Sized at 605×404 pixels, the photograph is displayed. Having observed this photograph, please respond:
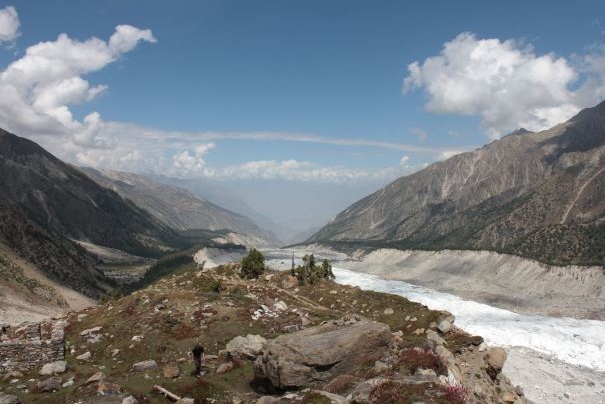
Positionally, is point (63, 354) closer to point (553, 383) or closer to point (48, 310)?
point (48, 310)

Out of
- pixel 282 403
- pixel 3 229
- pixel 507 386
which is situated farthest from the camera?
pixel 3 229

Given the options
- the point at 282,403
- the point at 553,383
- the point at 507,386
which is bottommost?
the point at 553,383

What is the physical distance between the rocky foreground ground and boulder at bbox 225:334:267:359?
0.25 feet

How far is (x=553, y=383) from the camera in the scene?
8362 centimetres

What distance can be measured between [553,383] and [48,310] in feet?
316

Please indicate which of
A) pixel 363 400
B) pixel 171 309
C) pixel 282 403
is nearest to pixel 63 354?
pixel 171 309

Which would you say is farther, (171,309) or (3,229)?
(3,229)

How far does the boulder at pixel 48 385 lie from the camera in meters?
28.4

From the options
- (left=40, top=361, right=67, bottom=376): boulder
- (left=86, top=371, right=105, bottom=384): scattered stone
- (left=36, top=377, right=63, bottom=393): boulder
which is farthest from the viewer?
(left=40, top=361, right=67, bottom=376): boulder

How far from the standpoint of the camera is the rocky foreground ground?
2506 centimetres

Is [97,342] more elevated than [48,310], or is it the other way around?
[97,342]

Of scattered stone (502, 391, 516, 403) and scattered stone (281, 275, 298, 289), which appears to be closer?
scattered stone (502, 391, 516, 403)

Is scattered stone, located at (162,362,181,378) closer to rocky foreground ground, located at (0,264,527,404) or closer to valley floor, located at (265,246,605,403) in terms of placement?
rocky foreground ground, located at (0,264,527,404)

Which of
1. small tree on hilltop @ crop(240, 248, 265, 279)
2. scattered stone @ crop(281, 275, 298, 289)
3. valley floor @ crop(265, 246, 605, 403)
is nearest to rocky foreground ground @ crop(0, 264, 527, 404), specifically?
scattered stone @ crop(281, 275, 298, 289)
